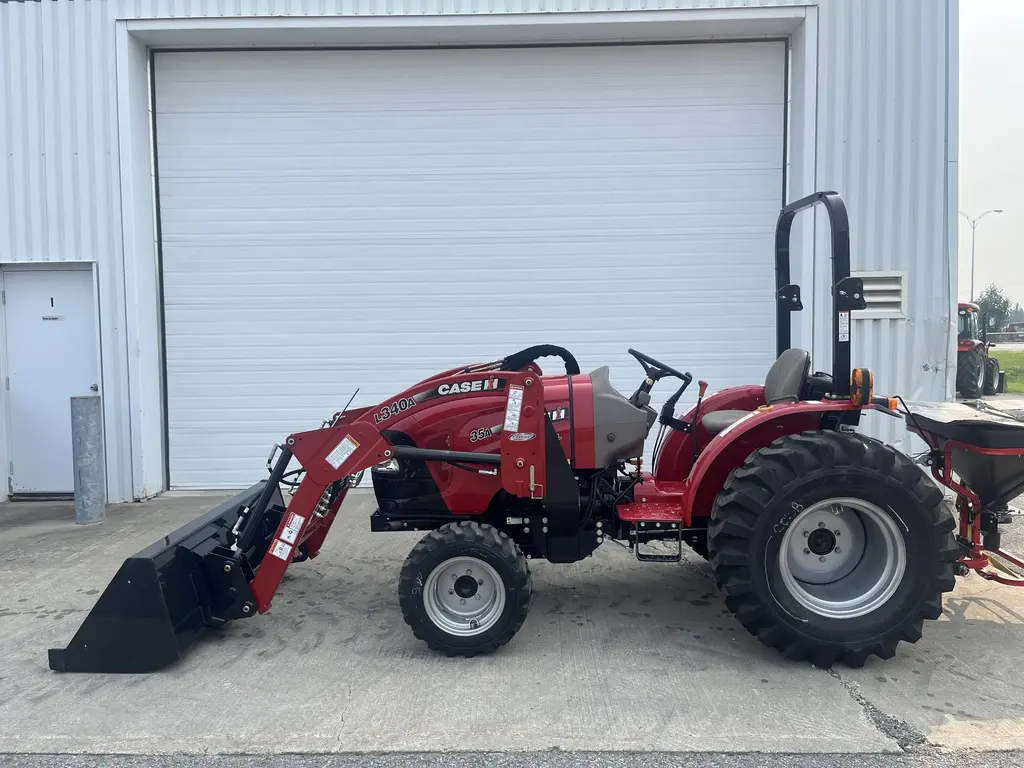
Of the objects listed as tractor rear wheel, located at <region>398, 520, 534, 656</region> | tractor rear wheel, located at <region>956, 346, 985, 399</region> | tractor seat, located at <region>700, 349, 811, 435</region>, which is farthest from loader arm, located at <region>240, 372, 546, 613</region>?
tractor rear wheel, located at <region>956, 346, 985, 399</region>

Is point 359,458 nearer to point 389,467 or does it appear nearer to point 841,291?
point 389,467

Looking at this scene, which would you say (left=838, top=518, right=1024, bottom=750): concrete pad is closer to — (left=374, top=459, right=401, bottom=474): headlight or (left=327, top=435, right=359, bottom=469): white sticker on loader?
(left=374, top=459, right=401, bottom=474): headlight

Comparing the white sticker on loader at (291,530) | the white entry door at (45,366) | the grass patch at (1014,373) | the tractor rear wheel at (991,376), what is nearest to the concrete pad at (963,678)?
the white sticker on loader at (291,530)

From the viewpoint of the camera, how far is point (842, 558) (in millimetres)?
3604

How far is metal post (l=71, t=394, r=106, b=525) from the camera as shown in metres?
6.25

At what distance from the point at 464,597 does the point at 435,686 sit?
17.4 inches

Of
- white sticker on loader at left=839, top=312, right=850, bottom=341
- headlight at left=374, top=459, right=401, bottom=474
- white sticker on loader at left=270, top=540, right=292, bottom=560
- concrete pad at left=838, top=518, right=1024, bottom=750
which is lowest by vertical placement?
concrete pad at left=838, top=518, right=1024, bottom=750

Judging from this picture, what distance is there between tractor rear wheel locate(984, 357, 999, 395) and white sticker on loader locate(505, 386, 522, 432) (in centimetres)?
1661

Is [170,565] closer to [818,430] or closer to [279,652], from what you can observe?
[279,652]

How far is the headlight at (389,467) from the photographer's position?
147 inches

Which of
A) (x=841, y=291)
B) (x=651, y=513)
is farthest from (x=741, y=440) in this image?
(x=841, y=291)

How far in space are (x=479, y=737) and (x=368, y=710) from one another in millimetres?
521

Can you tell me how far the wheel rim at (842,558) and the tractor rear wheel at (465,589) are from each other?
1240 mm

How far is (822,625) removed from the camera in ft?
11.1
